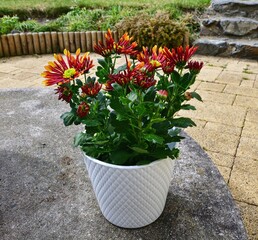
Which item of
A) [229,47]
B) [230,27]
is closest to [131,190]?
[229,47]

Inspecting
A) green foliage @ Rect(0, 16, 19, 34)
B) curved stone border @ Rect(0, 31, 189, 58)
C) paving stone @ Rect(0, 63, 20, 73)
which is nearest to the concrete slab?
paving stone @ Rect(0, 63, 20, 73)

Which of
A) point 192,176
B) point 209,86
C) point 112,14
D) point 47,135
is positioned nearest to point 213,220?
point 192,176

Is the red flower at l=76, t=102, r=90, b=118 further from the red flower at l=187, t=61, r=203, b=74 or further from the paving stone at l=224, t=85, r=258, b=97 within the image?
the paving stone at l=224, t=85, r=258, b=97

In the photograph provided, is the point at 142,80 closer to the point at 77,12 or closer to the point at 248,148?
the point at 248,148

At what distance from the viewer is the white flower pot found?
0.89 metres

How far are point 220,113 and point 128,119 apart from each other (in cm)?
175

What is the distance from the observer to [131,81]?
816 mm

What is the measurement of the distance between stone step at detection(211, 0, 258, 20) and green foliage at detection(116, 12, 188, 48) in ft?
3.24

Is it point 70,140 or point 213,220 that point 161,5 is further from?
point 213,220

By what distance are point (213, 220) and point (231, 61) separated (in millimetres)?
3264

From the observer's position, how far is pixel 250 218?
4.45ft

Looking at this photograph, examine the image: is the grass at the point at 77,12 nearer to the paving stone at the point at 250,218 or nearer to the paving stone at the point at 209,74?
the paving stone at the point at 209,74

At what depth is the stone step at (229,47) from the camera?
3.97 m

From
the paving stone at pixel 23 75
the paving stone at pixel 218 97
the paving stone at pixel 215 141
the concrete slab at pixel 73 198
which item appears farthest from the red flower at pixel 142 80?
the paving stone at pixel 23 75
